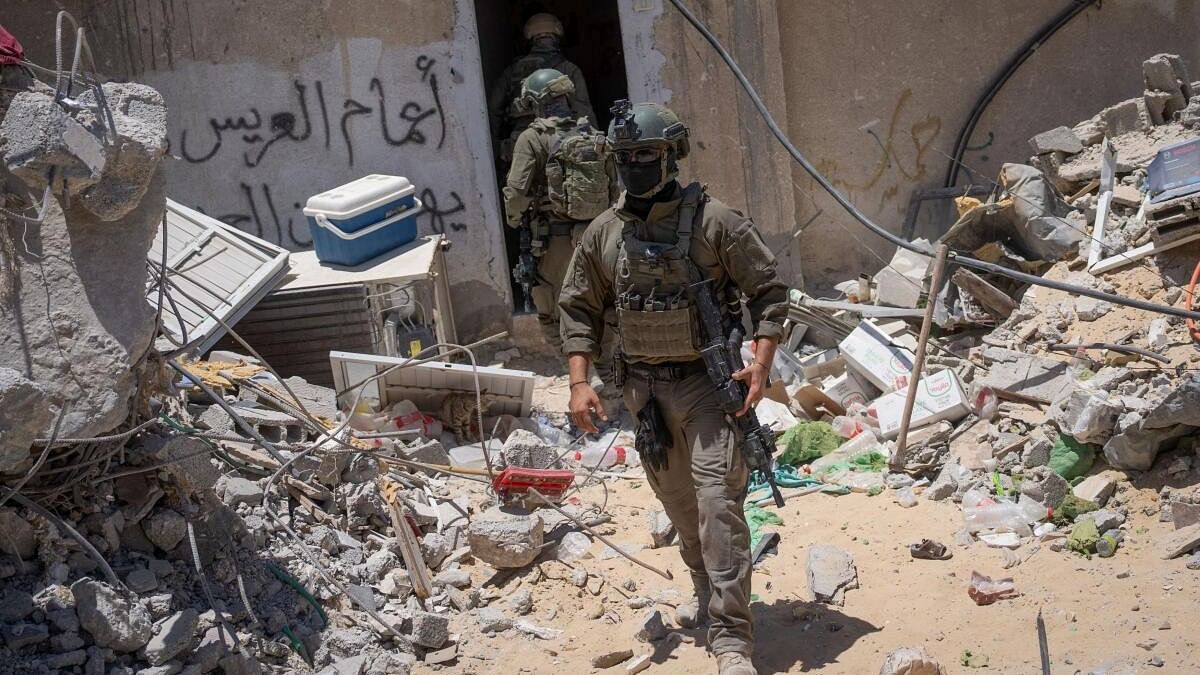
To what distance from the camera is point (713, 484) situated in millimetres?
4469

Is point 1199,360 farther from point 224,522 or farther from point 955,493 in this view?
point 224,522

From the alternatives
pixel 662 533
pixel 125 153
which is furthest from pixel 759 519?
pixel 125 153

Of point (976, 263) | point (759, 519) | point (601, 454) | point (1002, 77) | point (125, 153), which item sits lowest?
point (601, 454)

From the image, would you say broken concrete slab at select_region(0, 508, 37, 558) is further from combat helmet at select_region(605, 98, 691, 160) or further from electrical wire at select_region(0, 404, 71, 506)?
combat helmet at select_region(605, 98, 691, 160)

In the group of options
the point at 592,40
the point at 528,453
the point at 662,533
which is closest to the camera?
the point at 662,533

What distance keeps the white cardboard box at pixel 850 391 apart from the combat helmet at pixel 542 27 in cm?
348

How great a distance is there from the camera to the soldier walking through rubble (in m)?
4.45

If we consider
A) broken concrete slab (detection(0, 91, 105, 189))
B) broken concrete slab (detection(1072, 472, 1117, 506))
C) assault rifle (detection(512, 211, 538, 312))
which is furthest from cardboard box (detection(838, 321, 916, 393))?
broken concrete slab (detection(0, 91, 105, 189))

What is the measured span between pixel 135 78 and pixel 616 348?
5334 mm

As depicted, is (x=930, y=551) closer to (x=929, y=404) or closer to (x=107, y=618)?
(x=929, y=404)

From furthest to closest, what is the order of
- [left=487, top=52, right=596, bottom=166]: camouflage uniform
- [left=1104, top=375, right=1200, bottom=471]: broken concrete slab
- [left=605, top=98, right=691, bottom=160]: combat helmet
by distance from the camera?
1. [left=487, top=52, right=596, bottom=166]: camouflage uniform
2. [left=1104, top=375, right=1200, bottom=471]: broken concrete slab
3. [left=605, top=98, right=691, bottom=160]: combat helmet

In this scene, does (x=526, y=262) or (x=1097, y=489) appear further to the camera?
(x=526, y=262)

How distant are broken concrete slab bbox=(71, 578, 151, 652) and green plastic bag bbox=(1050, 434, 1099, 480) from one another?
12.6 ft

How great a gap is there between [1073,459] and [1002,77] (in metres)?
→ 3.79
